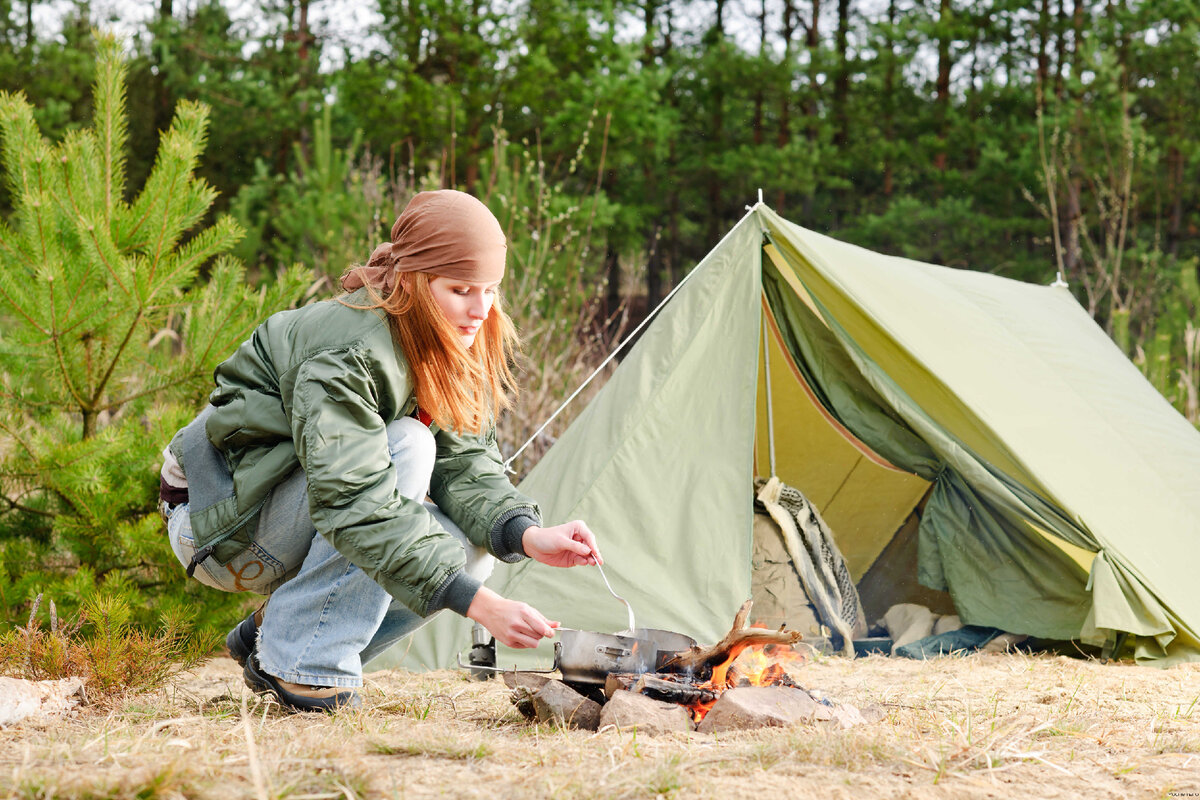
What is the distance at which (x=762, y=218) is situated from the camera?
328 centimetres

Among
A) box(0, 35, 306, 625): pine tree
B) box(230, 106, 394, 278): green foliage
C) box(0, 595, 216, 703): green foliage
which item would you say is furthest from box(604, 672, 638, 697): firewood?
box(230, 106, 394, 278): green foliage

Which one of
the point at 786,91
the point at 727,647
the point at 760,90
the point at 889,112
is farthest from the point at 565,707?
the point at 889,112

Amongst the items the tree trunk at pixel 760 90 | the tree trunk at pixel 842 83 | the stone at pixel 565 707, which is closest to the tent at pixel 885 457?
the stone at pixel 565 707

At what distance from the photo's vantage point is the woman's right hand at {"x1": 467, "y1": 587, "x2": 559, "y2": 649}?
164 centimetres

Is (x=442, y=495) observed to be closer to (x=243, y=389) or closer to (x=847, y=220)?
(x=243, y=389)

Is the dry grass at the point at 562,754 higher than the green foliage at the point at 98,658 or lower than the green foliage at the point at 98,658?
higher

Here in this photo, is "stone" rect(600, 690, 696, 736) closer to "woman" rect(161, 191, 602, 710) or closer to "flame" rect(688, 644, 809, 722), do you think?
"flame" rect(688, 644, 809, 722)

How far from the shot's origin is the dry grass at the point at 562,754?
139cm

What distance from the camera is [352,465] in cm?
173

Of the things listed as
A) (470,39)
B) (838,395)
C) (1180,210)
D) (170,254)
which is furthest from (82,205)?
(1180,210)

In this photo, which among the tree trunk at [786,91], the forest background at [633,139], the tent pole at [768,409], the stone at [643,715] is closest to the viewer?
the stone at [643,715]

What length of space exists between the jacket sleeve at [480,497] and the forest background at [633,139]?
4.00 ft

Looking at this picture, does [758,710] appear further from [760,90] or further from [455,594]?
[760,90]

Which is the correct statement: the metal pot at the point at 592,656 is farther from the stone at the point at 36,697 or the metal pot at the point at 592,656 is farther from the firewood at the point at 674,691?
the stone at the point at 36,697
